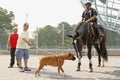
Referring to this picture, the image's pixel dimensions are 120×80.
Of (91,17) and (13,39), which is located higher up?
(91,17)

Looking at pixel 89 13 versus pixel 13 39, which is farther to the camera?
pixel 13 39

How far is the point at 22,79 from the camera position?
8.98 metres

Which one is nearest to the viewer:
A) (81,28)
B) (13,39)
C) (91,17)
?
(81,28)

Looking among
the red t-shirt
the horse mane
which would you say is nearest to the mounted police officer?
the horse mane

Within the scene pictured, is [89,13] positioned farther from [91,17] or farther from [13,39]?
[13,39]

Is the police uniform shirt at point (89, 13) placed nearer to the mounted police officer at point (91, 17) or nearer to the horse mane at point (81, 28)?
the mounted police officer at point (91, 17)

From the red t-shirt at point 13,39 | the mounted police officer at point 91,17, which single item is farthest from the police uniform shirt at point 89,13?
the red t-shirt at point 13,39

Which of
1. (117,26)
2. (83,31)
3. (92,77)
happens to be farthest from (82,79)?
(117,26)

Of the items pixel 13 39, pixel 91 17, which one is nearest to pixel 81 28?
pixel 91 17

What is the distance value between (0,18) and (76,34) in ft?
178

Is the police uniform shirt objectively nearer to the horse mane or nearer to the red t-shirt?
the horse mane

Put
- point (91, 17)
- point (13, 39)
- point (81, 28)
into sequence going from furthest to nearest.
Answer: point (13, 39) → point (91, 17) → point (81, 28)

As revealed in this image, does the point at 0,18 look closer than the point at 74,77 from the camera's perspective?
No

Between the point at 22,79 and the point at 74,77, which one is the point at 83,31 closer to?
the point at 74,77
